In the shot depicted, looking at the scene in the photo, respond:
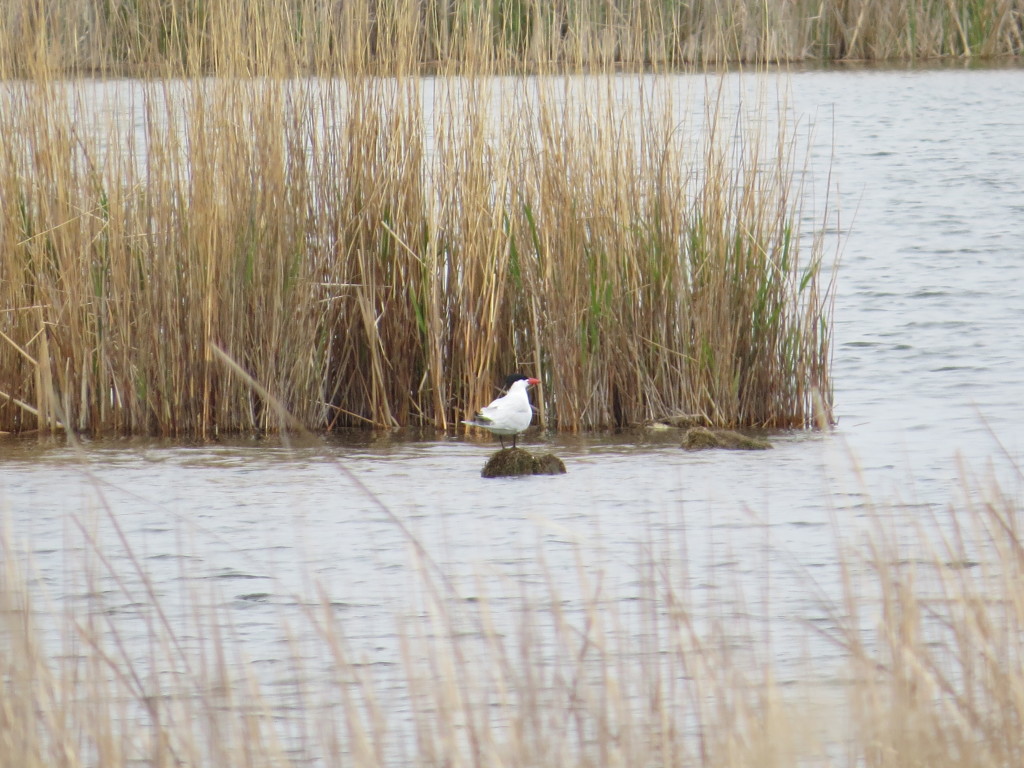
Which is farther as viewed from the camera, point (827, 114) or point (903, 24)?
point (903, 24)

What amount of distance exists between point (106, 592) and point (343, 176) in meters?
2.47

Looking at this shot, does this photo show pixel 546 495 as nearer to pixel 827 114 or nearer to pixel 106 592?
pixel 106 592

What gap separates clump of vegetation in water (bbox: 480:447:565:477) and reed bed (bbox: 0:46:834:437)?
0.76 meters

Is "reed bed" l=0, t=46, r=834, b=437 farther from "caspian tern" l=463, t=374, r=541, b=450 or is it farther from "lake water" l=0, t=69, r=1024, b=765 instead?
"caspian tern" l=463, t=374, r=541, b=450

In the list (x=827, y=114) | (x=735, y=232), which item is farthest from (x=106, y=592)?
(x=827, y=114)

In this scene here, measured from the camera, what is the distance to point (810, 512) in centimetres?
573

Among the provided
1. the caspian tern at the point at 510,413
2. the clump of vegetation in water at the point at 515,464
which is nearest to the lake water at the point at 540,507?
the clump of vegetation in water at the point at 515,464

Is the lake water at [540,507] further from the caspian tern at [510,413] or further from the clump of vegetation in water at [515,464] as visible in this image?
the caspian tern at [510,413]

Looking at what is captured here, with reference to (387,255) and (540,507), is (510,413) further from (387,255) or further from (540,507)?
(387,255)

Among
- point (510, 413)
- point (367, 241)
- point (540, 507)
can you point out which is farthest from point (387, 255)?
point (540, 507)

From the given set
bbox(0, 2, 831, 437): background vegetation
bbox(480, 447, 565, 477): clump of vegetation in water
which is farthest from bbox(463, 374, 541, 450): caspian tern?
bbox(0, 2, 831, 437): background vegetation

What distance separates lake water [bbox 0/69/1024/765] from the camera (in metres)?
4.25

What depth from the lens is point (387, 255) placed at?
6980mm

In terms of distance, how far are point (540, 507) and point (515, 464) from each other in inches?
16.6
